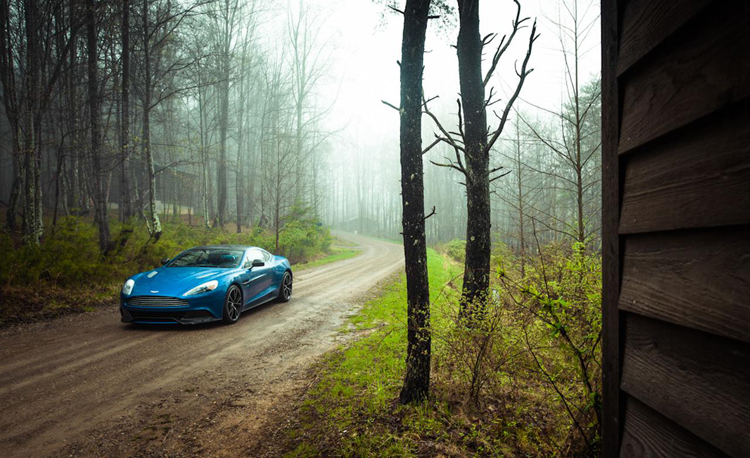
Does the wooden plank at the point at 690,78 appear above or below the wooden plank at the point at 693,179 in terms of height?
above

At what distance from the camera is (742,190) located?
2.72ft

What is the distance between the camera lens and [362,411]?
358cm

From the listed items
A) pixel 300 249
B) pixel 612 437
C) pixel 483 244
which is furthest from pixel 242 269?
pixel 300 249

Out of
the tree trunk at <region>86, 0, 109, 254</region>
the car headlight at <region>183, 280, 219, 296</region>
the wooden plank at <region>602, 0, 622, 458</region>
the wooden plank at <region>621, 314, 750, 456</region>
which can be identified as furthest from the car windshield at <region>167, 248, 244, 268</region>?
the wooden plank at <region>621, 314, 750, 456</region>

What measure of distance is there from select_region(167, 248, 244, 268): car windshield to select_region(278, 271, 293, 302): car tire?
1378 millimetres

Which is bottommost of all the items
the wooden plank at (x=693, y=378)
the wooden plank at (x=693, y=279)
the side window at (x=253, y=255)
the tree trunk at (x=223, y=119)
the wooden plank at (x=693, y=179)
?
the side window at (x=253, y=255)

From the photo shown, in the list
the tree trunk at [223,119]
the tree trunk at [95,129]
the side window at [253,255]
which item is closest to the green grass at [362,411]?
the side window at [253,255]

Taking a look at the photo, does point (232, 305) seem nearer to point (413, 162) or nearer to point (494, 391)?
point (413, 162)

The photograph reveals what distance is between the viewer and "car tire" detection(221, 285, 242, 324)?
6.79 metres

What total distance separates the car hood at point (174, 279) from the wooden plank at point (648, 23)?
6903 millimetres

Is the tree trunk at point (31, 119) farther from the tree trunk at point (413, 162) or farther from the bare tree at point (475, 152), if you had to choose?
the bare tree at point (475, 152)

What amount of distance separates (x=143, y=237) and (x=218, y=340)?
9338 millimetres

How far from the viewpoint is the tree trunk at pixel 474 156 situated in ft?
17.6

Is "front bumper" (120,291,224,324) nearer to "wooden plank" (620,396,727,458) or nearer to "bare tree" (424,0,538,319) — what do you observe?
"bare tree" (424,0,538,319)
